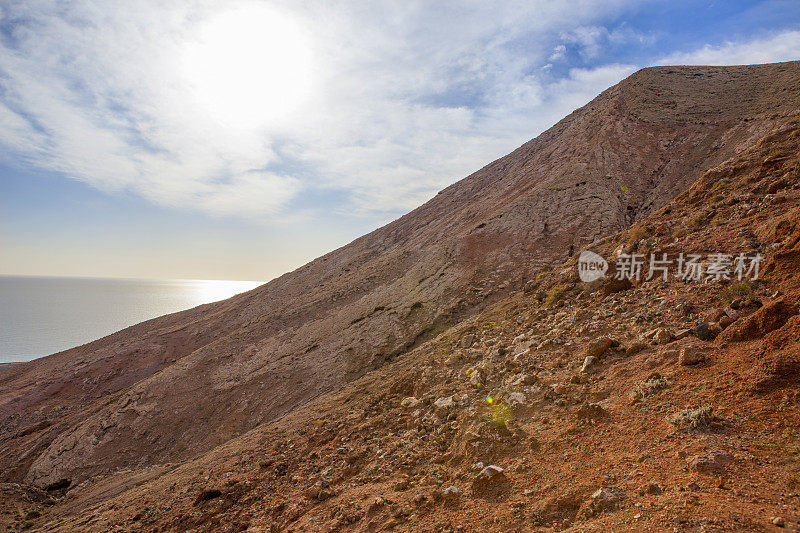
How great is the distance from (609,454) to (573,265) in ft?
20.2

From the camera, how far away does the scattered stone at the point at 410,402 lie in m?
7.53

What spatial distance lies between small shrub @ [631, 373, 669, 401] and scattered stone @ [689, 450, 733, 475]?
4.05ft

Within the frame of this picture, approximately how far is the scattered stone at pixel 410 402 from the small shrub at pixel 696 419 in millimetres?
4317

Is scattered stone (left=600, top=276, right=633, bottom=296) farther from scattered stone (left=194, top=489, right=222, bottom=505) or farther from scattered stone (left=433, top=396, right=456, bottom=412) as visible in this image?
scattered stone (left=194, top=489, right=222, bottom=505)

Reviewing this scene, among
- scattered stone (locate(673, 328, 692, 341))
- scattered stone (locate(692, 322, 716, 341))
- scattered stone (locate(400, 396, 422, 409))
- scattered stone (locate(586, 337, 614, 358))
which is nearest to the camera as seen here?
scattered stone (locate(692, 322, 716, 341))

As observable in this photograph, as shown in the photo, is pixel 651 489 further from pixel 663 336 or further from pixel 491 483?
pixel 663 336

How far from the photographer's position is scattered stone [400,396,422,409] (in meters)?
7.53

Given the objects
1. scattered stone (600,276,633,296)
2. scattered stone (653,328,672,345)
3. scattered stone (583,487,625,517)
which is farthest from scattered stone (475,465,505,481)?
scattered stone (600,276,633,296)

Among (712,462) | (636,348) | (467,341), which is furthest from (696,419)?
(467,341)

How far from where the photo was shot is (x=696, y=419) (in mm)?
4094

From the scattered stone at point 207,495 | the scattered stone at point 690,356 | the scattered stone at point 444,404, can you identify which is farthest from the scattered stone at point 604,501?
the scattered stone at point 207,495

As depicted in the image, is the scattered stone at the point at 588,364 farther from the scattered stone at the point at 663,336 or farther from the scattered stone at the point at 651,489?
the scattered stone at the point at 651,489

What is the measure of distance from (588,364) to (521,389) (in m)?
1.09

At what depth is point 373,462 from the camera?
6266 millimetres
